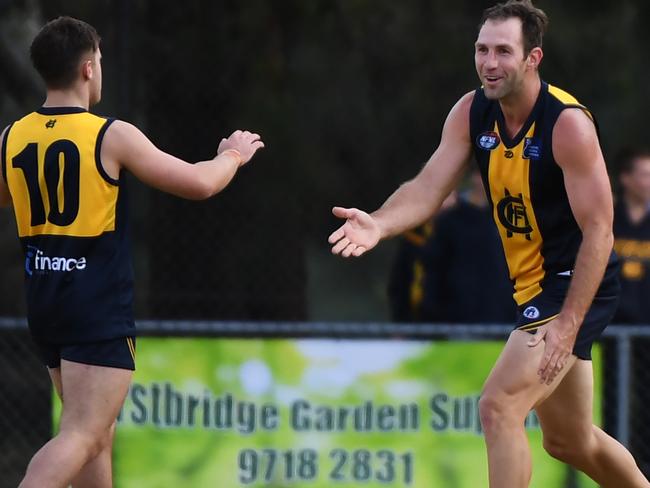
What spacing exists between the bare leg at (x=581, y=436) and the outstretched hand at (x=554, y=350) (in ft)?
1.04

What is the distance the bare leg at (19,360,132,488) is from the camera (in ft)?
17.7

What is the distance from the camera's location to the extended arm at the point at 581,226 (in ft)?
18.1

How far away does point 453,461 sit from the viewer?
7754 mm

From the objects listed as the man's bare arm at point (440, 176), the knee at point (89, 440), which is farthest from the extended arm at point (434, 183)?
the knee at point (89, 440)

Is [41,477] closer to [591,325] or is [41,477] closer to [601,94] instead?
[591,325]

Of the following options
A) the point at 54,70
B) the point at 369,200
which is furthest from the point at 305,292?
the point at 54,70

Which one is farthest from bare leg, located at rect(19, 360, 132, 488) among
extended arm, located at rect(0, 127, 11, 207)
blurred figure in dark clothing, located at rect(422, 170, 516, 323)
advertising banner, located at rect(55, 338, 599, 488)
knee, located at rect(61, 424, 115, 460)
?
blurred figure in dark clothing, located at rect(422, 170, 516, 323)

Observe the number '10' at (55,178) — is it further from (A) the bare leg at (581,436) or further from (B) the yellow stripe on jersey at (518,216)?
(A) the bare leg at (581,436)

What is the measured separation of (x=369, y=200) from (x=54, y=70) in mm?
4642

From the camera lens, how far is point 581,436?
5883mm

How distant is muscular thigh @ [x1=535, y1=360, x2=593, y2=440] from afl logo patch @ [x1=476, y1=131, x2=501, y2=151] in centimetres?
94

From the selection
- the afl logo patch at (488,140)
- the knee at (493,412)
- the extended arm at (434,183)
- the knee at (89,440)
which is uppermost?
the afl logo patch at (488,140)

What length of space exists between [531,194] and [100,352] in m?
1.82

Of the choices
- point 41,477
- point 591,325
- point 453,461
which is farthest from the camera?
point 453,461
